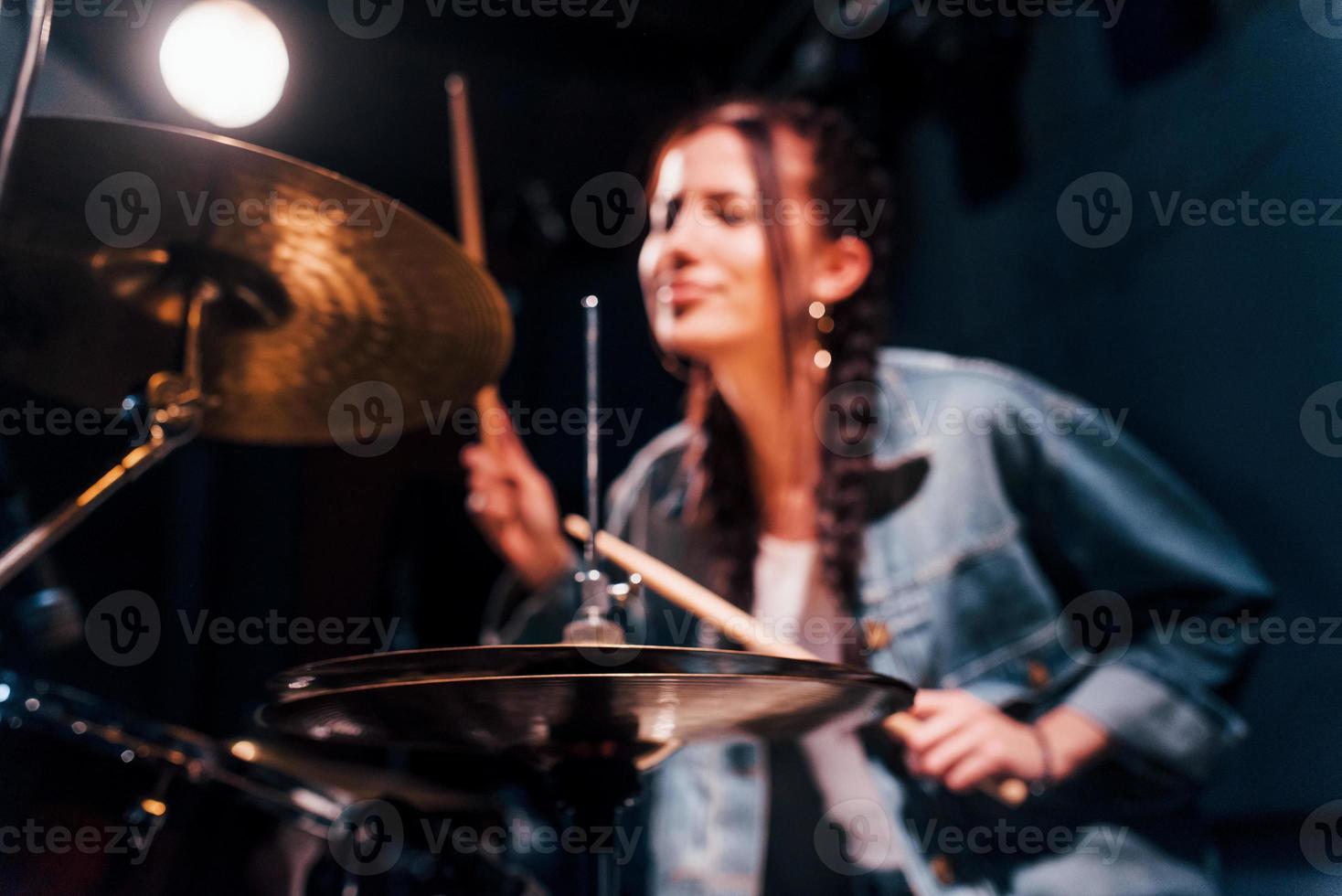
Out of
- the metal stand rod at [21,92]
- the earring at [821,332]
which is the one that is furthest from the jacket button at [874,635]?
the metal stand rod at [21,92]

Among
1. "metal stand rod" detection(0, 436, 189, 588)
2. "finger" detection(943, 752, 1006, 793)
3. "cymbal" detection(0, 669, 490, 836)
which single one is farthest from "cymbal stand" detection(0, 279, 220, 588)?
"finger" detection(943, 752, 1006, 793)

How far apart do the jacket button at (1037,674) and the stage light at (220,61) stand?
4.36 ft

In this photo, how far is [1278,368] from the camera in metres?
1.17

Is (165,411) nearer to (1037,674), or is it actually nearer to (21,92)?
(21,92)

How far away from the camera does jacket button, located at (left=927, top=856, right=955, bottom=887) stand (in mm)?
1312

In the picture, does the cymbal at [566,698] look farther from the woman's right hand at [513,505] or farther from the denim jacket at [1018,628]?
the woman's right hand at [513,505]

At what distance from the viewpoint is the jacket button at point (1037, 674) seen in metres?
1.31

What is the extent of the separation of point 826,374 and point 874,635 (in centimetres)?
41

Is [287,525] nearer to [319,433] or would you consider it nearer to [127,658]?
[127,658]

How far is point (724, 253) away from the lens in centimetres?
157

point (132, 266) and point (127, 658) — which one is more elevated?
point (132, 266)

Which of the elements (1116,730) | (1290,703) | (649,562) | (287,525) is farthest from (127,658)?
(1290,703)

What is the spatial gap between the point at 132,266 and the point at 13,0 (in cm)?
29

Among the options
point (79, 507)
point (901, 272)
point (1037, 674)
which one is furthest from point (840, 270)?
point (79, 507)
